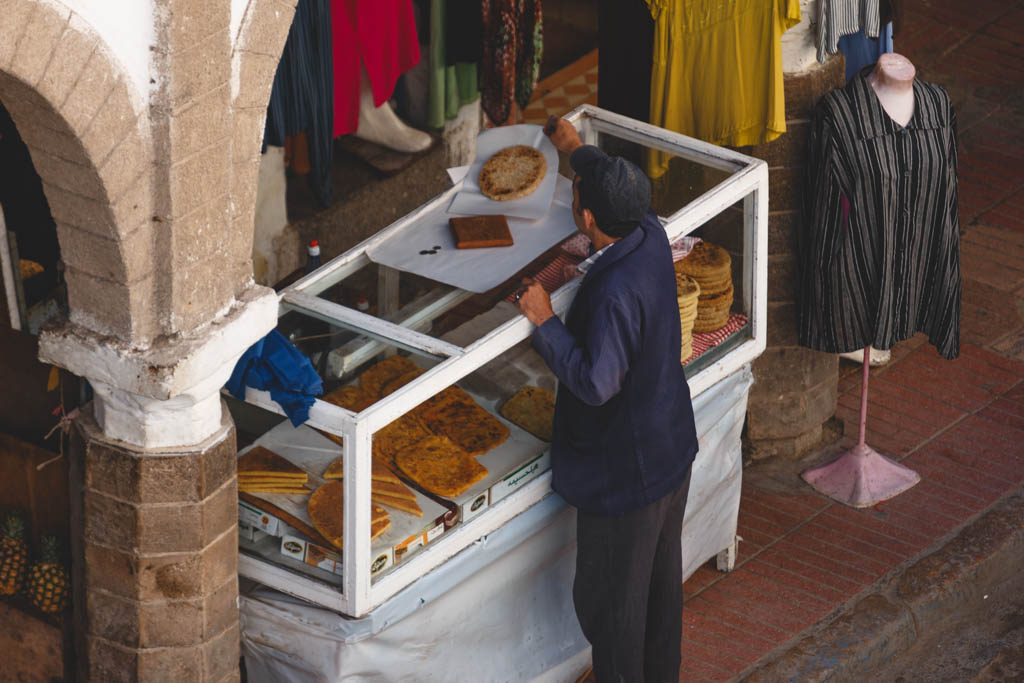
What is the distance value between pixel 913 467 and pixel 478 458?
265 centimetres

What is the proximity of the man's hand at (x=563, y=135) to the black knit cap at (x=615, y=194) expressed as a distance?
0.66m

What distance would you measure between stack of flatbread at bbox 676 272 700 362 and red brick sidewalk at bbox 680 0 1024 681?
1176 millimetres

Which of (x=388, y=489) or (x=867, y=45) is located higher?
(x=867, y=45)

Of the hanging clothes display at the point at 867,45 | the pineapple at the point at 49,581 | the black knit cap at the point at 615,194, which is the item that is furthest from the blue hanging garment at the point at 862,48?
the pineapple at the point at 49,581

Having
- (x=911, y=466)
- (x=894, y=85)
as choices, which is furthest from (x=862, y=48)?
(x=911, y=466)

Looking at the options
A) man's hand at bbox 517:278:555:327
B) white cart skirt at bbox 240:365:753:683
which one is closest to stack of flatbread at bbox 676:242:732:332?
white cart skirt at bbox 240:365:753:683

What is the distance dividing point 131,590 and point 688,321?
2.14m

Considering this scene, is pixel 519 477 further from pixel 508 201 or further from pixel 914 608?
pixel 914 608

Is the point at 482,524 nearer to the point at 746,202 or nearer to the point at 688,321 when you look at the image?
the point at 688,321

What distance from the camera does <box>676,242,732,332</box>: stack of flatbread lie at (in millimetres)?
5840

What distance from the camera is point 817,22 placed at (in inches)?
251

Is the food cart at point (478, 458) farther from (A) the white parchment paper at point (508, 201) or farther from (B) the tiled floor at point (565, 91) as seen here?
(B) the tiled floor at point (565, 91)

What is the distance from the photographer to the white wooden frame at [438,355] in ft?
15.1

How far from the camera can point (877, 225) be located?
6445 mm
